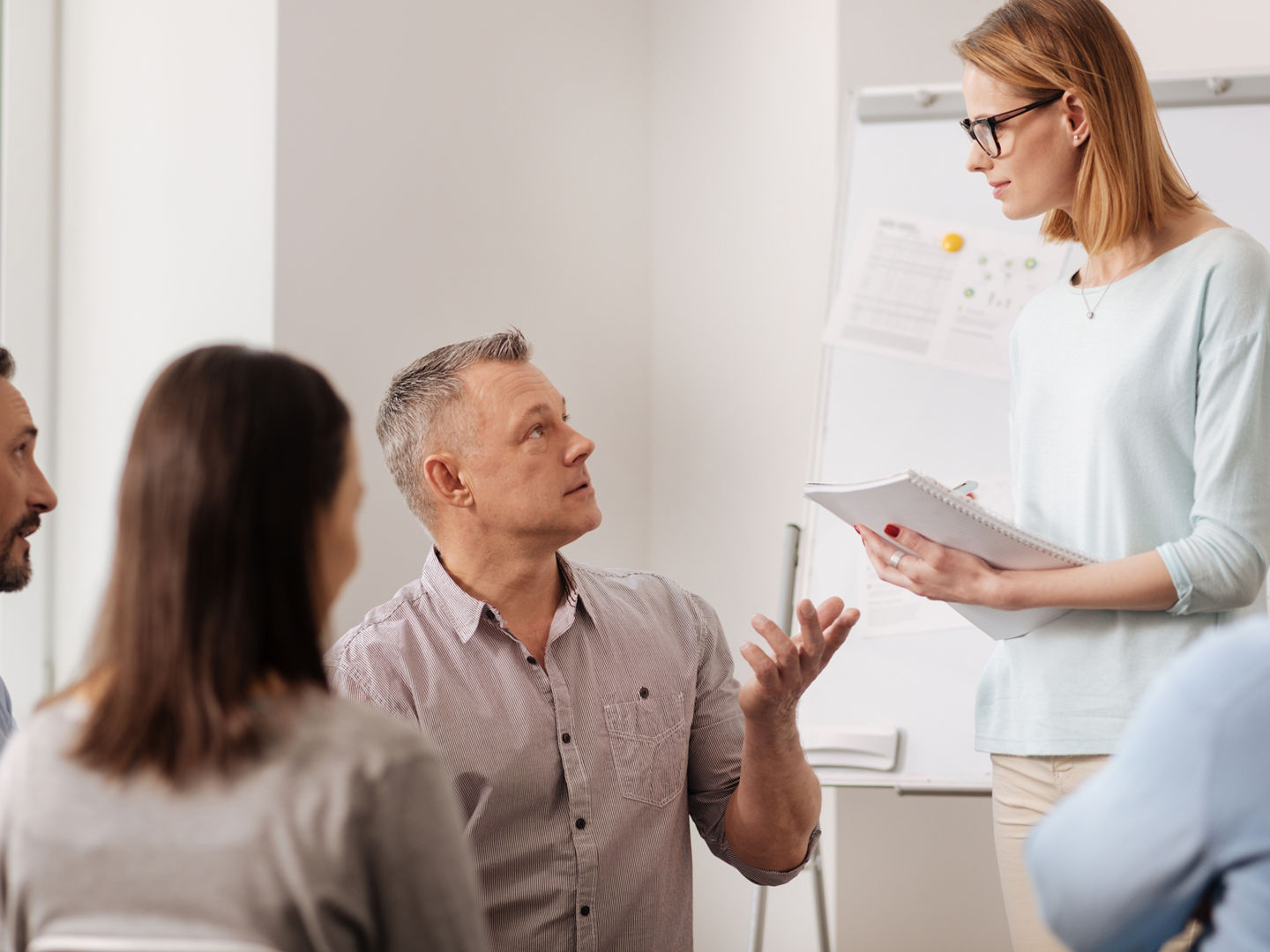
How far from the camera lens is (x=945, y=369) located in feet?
7.94

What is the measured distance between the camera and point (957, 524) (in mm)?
1413

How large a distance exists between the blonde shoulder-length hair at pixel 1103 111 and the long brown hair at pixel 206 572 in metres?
1.04

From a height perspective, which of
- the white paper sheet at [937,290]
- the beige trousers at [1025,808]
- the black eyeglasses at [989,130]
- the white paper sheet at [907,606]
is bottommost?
the beige trousers at [1025,808]

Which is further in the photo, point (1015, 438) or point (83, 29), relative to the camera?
point (83, 29)

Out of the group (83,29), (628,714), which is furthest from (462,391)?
(83,29)

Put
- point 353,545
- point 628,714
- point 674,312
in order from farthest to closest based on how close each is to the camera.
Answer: point 674,312 → point 628,714 → point 353,545

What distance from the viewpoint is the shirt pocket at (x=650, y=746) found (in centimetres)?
152

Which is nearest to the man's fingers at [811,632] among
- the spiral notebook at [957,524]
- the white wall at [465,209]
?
the spiral notebook at [957,524]

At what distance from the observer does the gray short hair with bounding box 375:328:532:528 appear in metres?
1.66

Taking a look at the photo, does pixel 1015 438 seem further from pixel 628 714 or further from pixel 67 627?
pixel 67 627

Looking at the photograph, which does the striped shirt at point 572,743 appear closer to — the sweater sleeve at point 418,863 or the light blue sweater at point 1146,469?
the light blue sweater at point 1146,469

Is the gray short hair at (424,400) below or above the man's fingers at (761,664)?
above

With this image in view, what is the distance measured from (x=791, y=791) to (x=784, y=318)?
73.5 inches

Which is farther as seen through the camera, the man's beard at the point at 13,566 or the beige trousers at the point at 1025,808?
the man's beard at the point at 13,566
